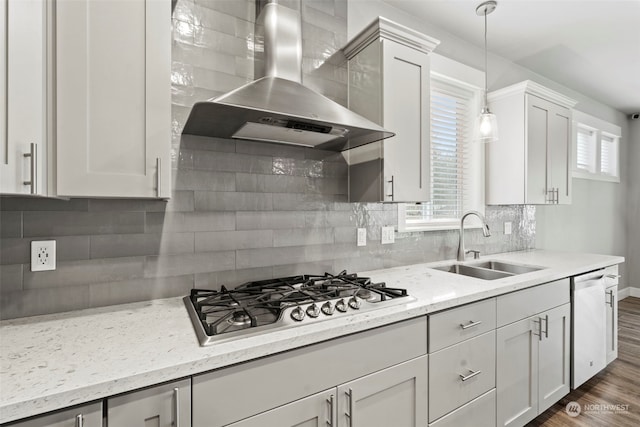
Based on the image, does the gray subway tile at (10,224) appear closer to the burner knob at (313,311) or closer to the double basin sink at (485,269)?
the burner knob at (313,311)

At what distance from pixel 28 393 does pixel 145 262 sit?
29.7 inches

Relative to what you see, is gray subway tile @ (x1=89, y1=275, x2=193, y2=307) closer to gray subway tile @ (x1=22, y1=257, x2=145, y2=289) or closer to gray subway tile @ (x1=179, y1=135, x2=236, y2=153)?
gray subway tile @ (x1=22, y1=257, x2=145, y2=289)

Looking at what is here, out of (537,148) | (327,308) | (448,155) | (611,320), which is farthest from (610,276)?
(327,308)

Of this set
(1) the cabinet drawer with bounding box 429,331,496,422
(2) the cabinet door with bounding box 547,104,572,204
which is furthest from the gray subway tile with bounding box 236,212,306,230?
(2) the cabinet door with bounding box 547,104,572,204

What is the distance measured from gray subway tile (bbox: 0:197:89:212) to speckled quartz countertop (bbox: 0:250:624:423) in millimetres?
428

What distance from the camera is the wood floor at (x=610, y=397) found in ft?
6.99

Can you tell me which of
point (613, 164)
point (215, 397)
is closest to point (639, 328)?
point (613, 164)

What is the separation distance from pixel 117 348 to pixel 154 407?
0.23m

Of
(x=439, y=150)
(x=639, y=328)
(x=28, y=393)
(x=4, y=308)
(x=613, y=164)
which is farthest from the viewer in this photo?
(x=613, y=164)

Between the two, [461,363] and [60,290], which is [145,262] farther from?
[461,363]

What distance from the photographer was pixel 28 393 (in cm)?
76

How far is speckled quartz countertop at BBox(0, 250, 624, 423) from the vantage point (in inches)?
31.2

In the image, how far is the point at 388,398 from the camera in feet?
4.42

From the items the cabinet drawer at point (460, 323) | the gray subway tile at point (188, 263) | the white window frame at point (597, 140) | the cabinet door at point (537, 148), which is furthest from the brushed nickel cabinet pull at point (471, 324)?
the white window frame at point (597, 140)
